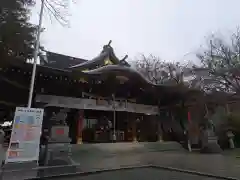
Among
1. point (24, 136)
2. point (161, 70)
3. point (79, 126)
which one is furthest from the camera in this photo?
point (161, 70)

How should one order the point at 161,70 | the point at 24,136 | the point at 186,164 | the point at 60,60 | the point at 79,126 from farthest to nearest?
the point at 161,70
the point at 60,60
the point at 79,126
the point at 186,164
the point at 24,136

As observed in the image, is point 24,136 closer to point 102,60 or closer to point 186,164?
point 186,164

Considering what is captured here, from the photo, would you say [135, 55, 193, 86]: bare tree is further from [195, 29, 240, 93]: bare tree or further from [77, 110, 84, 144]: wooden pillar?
[77, 110, 84, 144]: wooden pillar

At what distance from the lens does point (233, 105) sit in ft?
63.0

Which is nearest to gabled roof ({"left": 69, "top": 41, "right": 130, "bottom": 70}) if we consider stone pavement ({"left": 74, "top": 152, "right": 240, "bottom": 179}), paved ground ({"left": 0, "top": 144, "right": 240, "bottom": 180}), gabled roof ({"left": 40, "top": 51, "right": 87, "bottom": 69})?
gabled roof ({"left": 40, "top": 51, "right": 87, "bottom": 69})

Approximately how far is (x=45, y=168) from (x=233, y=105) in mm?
17494

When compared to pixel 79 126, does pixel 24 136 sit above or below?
below

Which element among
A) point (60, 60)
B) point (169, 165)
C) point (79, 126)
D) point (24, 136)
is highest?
point (60, 60)

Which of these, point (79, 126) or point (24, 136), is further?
point (79, 126)

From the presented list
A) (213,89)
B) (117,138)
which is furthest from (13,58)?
(213,89)

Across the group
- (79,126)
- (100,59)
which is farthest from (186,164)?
(100,59)

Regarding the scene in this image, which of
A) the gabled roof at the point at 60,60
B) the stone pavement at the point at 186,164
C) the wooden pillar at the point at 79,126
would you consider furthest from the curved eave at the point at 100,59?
the stone pavement at the point at 186,164

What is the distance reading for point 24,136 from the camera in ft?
23.8

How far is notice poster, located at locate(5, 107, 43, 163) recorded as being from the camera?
6984 millimetres
